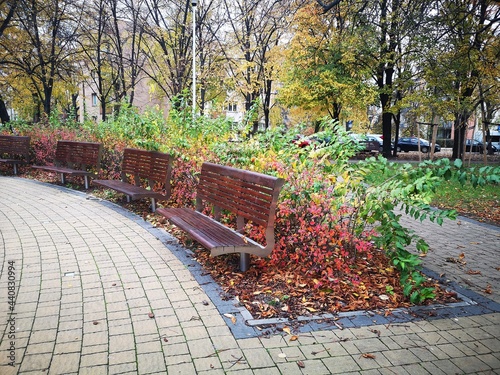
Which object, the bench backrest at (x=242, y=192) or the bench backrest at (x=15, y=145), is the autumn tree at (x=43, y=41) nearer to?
the bench backrest at (x=15, y=145)

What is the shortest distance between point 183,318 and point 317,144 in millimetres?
2742

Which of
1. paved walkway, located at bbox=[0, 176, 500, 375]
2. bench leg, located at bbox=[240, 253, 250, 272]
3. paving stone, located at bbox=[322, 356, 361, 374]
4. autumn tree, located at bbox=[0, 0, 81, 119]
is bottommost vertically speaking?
paving stone, located at bbox=[322, 356, 361, 374]

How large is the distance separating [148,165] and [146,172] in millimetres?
136

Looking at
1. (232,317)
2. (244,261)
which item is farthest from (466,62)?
(232,317)

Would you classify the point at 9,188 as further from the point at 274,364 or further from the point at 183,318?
the point at 274,364

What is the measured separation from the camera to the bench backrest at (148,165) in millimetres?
6539

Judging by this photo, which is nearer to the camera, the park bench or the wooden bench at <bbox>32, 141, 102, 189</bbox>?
the wooden bench at <bbox>32, 141, 102, 189</bbox>

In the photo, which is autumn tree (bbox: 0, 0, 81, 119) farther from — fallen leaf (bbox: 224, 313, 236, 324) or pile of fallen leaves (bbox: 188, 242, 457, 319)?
fallen leaf (bbox: 224, 313, 236, 324)

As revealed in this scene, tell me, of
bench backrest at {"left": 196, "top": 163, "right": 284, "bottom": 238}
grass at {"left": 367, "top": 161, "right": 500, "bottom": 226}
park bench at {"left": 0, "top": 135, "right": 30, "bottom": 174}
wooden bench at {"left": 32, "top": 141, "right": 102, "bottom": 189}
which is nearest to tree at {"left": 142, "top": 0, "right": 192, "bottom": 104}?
park bench at {"left": 0, "top": 135, "right": 30, "bottom": 174}

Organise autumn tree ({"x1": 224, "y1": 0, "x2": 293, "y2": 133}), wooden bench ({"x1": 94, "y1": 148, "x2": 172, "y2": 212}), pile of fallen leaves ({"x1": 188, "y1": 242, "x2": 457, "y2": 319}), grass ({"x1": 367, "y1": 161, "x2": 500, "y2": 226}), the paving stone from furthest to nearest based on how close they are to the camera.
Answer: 1. autumn tree ({"x1": 224, "y1": 0, "x2": 293, "y2": 133})
2. grass ({"x1": 367, "y1": 161, "x2": 500, "y2": 226})
3. wooden bench ({"x1": 94, "y1": 148, "x2": 172, "y2": 212})
4. pile of fallen leaves ({"x1": 188, "y1": 242, "x2": 457, "y2": 319})
5. the paving stone

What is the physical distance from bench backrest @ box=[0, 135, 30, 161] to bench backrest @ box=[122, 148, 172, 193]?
18.0 feet

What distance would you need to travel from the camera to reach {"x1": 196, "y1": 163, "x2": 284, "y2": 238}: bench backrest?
12.8ft

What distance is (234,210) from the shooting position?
452cm

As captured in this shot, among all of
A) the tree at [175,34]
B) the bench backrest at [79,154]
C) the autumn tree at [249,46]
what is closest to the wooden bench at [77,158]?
the bench backrest at [79,154]
